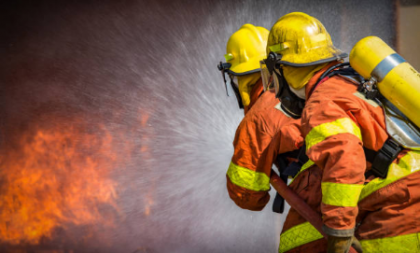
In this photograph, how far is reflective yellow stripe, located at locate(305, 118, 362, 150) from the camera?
77.9 inches

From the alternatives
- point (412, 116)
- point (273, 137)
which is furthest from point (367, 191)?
point (273, 137)

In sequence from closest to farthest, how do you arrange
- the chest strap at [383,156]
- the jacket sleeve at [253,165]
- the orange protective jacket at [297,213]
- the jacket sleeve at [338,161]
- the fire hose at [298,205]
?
the jacket sleeve at [338,161], the chest strap at [383,156], the fire hose at [298,205], the orange protective jacket at [297,213], the jacket sleeve at [253,165]

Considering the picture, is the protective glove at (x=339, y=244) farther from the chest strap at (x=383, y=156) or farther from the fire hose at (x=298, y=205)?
the chest strap at (x=383, y=156)

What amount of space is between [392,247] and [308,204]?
0.56 meters

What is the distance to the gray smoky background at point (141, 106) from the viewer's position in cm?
486

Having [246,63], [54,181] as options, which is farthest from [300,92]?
[54,181]

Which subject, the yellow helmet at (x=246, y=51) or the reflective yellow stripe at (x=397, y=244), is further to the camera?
the yellow helmet at (x=246, y=51)

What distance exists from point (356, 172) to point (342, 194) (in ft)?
0.36

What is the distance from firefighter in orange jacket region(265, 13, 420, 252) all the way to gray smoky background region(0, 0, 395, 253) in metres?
3.06

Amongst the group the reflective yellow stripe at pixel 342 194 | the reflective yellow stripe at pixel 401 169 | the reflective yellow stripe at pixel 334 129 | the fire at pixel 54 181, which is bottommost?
the fire at pixel 54 181

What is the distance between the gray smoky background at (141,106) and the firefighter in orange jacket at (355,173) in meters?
3.06

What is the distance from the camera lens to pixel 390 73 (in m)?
2.06

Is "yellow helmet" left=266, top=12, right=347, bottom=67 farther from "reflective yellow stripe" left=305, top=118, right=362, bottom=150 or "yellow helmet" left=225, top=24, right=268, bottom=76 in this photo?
"yellow helmet" left=225, top=24, right=268, bottom=76

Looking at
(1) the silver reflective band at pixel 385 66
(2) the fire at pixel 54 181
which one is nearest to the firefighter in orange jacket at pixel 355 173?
(1) the silver reflective band at pixel 385 66
